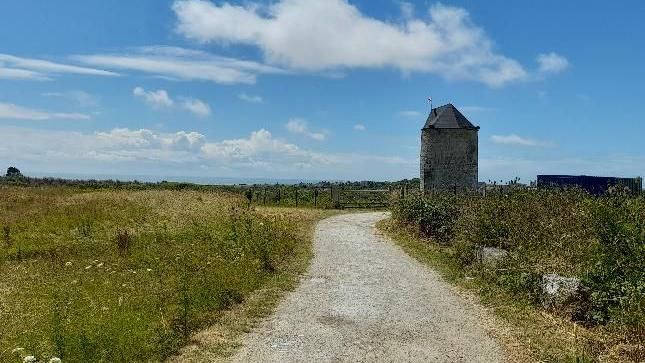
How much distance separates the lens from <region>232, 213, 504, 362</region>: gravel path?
8.45 meters

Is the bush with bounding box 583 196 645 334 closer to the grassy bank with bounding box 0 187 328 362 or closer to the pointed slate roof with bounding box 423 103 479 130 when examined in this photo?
the grassy bank with bounding box 0 187 328 362

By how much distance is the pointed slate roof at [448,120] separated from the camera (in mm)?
34969

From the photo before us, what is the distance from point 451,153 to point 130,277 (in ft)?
82.8

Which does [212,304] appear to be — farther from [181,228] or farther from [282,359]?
[181,228]

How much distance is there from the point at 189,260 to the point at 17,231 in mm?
10279

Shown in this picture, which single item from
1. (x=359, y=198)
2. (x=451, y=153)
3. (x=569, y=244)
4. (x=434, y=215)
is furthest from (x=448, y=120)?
(x=569, y=244)

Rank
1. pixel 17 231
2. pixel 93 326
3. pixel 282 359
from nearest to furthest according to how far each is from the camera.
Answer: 1. pixel 282 359
2. pixel 93 326
3. pixel 17 231

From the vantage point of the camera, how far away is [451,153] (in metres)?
34.9

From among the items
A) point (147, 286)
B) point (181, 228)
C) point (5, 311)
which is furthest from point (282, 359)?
point (181, 228)

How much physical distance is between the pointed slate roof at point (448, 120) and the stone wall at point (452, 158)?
0.80ft

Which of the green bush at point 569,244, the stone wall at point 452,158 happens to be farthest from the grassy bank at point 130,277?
the stone wall at point 452,158

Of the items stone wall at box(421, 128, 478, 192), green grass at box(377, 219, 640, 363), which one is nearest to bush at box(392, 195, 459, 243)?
green grass at box(377, 219, 640, 363)

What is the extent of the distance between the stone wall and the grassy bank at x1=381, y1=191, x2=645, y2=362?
17319 mm

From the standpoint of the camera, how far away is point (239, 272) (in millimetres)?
13820
